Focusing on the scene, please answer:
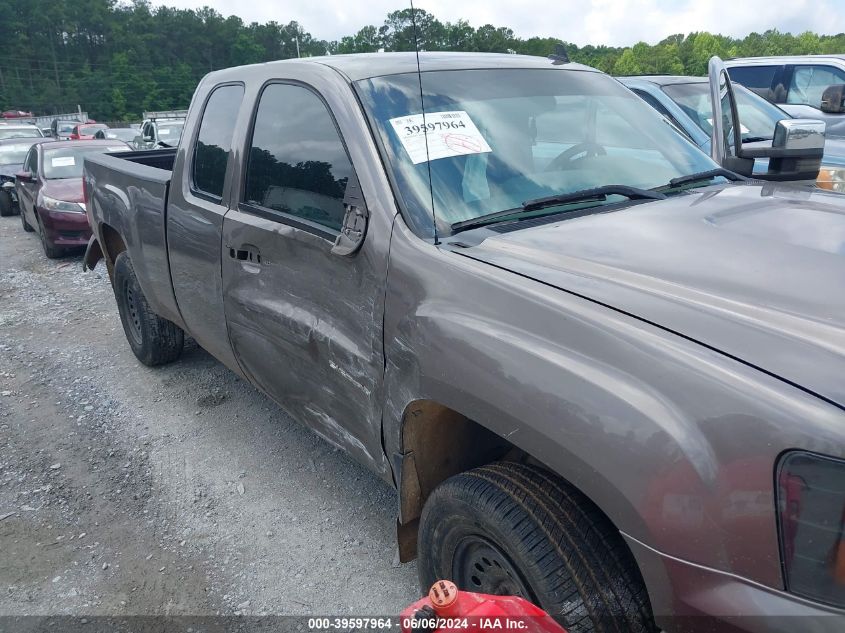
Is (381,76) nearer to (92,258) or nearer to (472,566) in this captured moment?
(472,566)

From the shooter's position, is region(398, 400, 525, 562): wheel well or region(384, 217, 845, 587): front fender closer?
region(384, 217, 845, 587): front fender

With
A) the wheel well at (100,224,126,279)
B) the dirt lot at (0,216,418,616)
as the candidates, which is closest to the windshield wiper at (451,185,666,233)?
the dirt lot at (0,216,418,616)

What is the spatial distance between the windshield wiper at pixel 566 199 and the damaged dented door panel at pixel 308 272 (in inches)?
11.4

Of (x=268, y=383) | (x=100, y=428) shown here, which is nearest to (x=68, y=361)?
(x=100, y=428)

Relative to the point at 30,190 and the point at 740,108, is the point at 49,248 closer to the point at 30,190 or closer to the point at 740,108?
the point at 30,190

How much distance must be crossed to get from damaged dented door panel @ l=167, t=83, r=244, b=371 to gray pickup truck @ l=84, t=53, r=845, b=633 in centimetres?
2

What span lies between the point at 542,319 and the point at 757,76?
8596mm

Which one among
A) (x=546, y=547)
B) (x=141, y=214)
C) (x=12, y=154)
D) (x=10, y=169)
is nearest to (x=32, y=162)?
(x=10, y=169)

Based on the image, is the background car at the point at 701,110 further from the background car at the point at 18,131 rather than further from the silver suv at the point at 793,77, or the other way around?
the background car at the point at 18,131

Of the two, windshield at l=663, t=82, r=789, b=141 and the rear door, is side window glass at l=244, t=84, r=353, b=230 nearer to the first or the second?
the rear door

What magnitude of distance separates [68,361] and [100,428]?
1448 millimetres

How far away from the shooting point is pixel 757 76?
28.6ft

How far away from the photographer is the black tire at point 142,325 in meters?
4.70

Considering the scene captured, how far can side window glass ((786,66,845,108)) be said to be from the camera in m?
8.34
